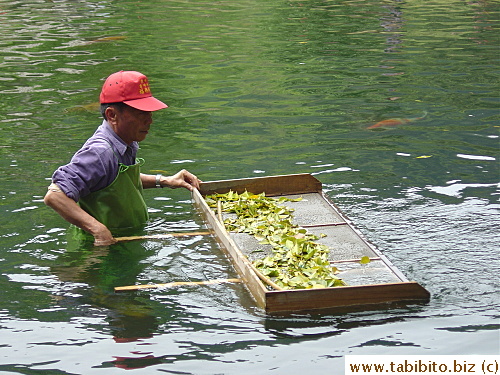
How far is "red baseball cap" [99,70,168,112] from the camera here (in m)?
6.59

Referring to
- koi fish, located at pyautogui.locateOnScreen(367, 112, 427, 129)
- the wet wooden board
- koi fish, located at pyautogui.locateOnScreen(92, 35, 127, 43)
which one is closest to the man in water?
the wet wooden board

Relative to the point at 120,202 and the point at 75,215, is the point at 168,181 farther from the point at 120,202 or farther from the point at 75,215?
the point at 75,215

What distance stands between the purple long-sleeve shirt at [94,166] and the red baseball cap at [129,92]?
0.30 m

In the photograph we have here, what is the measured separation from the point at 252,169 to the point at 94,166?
325cm

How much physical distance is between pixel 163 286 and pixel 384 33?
48.8ft

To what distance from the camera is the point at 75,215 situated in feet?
21.2

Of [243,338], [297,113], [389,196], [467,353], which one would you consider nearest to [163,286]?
[243,338]

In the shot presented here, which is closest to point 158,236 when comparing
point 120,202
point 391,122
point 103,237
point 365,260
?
point 120,202

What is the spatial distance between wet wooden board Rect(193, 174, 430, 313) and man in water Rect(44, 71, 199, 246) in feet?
2.87

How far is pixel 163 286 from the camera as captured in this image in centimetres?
615

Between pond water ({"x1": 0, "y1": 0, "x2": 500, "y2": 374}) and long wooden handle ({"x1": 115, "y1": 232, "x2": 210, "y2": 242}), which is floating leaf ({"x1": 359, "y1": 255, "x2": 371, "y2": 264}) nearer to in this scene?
pond water ({"x1": 0, "y1": 0, "x2": 500, "y2": 374})

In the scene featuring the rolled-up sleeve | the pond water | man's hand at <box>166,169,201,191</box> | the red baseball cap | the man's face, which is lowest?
the pond water

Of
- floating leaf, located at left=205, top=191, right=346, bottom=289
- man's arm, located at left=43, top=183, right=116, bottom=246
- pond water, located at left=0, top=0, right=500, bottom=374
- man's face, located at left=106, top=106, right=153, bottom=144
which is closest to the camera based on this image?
pond water, located at left=0, top=0, right=500, bottom=374

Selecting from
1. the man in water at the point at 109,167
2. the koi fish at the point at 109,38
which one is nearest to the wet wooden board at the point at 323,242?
the man in water at the point at 109,167
